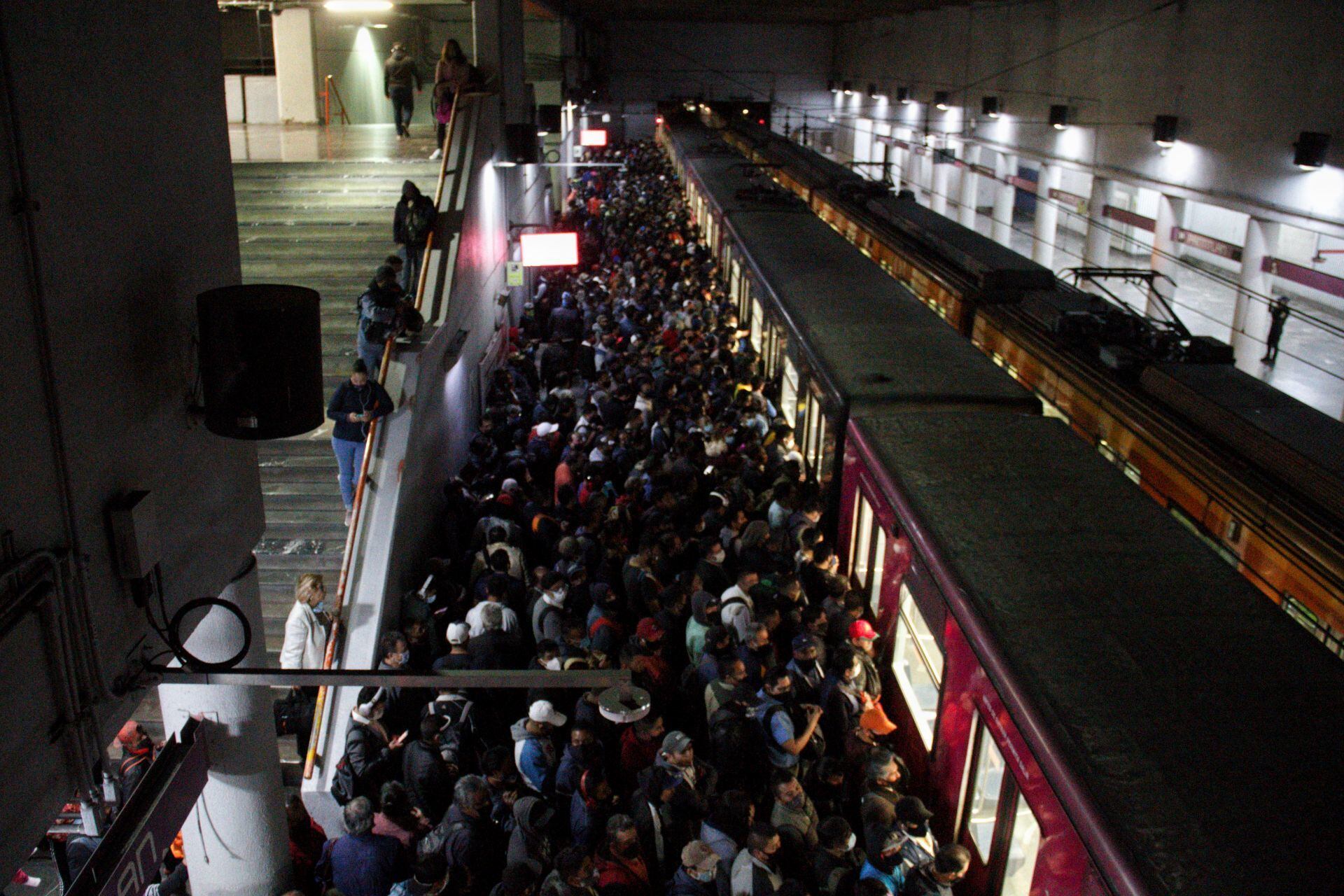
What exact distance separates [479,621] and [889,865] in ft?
10.1

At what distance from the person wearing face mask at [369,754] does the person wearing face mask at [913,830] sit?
2704 mm

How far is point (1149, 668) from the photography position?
160 inches

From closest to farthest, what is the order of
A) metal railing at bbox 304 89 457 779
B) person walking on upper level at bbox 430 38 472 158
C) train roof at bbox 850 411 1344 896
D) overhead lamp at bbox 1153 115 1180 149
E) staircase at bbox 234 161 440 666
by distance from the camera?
train roof at bbox 850 411 1344 896
metal railing at bbox 304 89 457 779
staircase at bbox 234 161 440 666
person walking on upper level at bbox 430 38 472 158
overhead lamp at bbox 1153 115 1180 149

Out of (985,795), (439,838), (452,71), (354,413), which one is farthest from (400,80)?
(985,795)

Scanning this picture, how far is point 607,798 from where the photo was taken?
5000mm

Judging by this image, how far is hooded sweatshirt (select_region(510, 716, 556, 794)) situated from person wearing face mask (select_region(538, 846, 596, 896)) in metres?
1.06

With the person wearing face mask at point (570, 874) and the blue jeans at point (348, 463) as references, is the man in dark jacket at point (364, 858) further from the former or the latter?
the blue jeans at point (348, 463)

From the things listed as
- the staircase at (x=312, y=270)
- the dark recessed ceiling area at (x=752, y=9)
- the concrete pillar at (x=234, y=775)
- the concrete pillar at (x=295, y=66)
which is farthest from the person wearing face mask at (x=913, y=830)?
the dark recessed ceiling area at (x=752, y=9)

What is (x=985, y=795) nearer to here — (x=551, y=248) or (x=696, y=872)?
(x=696, y=872)

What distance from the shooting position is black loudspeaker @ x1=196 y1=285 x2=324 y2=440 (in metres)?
3.53

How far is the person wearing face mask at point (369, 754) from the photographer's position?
5.62 meters

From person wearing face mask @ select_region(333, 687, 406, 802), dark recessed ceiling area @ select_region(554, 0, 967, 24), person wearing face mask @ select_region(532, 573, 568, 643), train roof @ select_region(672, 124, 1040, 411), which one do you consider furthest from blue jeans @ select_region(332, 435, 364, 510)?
dark recessed ceiling area @ select_region(554, 0, 967, 24)

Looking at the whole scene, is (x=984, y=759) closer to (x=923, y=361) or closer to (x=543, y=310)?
(x=923, y=361)

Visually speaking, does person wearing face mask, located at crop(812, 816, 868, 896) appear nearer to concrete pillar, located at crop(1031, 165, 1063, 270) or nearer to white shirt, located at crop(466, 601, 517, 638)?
white shirt, located at crop(466, 601, 517, 638)
